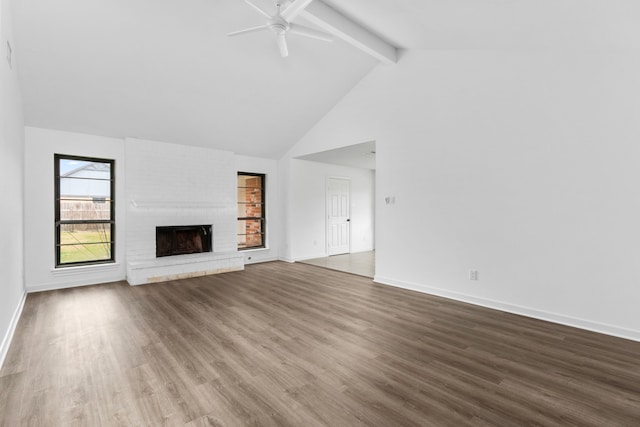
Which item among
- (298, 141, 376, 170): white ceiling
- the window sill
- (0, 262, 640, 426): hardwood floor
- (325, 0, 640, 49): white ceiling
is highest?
(325, 0, 640, 49): white ceiling

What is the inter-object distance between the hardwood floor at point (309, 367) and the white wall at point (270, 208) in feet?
10.8

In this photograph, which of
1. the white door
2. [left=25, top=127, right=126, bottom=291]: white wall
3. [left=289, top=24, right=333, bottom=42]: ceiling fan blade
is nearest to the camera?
[left=289, top=24, right=333, bottom=42]: ceiling fan blade

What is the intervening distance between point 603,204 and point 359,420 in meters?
3.26

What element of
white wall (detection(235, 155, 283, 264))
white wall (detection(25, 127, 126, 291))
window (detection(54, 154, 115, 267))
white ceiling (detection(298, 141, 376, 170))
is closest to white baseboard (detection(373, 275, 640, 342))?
white ceiling (detection(298, 141, 376, 170))

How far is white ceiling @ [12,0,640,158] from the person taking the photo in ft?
10.1

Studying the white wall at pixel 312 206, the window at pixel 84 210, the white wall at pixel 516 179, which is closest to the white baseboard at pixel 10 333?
the window at pixel 84 210

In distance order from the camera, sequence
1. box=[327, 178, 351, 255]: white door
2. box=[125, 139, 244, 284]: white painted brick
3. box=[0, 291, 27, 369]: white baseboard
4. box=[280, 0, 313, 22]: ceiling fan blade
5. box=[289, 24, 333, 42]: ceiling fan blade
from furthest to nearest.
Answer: box=[327, 178, 351, 255]: white door < box=[125, 139, 244, 284]: white painted brick < box=[289, 24, 333, 42]: ceiling fan blade < box=[280, 0, 313, 22]: ceiling fan blade < box=[0, 291, 27, 369]: white baseboard

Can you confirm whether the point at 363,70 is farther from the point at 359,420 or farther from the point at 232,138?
the point at 359,420

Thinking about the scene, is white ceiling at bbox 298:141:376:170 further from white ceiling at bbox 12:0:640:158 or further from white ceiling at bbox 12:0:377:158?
white ceiling at bbox 12:0:640:158

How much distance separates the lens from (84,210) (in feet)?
17.0

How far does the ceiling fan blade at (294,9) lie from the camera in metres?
2.97

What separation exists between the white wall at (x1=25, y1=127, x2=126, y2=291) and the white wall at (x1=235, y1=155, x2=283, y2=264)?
304cm

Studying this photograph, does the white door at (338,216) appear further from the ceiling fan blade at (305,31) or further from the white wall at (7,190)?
the white wall at (7,190)

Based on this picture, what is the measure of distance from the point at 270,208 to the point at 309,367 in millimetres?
5304
